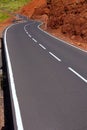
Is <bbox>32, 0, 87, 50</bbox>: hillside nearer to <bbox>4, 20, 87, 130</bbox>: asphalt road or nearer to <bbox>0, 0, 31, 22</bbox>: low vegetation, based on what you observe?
<bbox>4, 20, 87, 130</bbox>: asphalt road

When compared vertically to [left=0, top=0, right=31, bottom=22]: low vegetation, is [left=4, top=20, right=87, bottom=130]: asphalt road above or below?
above

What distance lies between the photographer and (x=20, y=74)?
47.3 ft

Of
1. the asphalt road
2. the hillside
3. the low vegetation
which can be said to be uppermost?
the asphalt road

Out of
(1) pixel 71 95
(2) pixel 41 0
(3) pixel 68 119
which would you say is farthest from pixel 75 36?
(2) pixel 41 0

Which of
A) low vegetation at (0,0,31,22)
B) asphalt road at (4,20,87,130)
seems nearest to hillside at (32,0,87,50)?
asphalt road at (4,20,87,130)

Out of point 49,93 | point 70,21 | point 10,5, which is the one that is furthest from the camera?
point 10,5

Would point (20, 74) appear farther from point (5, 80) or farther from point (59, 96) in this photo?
point (59, 96)

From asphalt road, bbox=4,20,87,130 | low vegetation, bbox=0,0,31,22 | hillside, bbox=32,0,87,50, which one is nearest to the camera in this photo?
asphalt road, bbox=4,20,87,130

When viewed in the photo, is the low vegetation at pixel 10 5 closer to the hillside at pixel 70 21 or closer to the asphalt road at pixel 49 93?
the hillside at pixel 70 21

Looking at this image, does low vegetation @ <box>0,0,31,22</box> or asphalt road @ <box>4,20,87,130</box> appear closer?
asphalt road @ <box>4,20,87,130</box>

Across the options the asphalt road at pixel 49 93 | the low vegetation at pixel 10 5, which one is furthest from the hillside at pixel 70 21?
the low vegetation at pixel 10 5

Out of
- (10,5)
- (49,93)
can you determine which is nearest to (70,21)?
(49,93)

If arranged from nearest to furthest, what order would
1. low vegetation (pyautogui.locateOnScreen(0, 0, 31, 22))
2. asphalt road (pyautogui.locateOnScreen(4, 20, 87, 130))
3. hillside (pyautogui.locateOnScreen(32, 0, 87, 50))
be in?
asphalt road (pyautogui.locateOnScreen(4, 20, 87, 130)), hillside (pyautogui.locateOnScreen(32, 0, 87, 50)), low vegetation (pyautogui.locateOnScreen(0, 0, 31, 22))

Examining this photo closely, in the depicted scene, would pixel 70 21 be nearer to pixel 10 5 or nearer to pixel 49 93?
pixel 49 93
